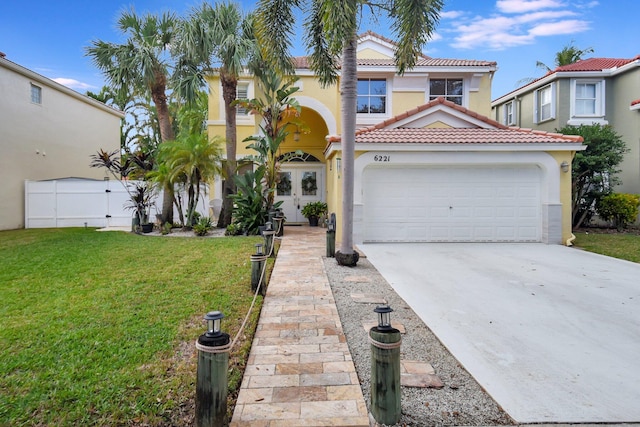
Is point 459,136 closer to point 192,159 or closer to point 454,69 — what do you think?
point 454,69

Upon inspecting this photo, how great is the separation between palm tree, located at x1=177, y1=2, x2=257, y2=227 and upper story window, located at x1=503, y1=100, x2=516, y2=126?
54.4ft

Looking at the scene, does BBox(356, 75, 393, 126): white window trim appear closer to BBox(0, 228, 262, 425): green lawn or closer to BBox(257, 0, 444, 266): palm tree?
BBox(257, 0, 444, 266): palm tree

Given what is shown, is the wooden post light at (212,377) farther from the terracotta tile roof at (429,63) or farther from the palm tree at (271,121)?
the terracotta tile roof at (429,63)

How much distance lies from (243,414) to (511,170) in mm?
11277

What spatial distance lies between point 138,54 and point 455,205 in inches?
468

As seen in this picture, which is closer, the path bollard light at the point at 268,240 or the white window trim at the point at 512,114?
the path bollard light at the point at 268,240

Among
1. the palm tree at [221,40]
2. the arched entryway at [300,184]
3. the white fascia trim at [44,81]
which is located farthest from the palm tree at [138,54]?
the arched entryway at [300,184]

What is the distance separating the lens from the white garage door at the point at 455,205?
11438mm

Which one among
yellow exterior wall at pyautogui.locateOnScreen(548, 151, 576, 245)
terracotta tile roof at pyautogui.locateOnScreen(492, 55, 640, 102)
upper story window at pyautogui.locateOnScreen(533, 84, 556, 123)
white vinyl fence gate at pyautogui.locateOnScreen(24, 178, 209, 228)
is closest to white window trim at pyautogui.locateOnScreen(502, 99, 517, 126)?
upper story window at pyautogui.locateOnScreen(533, 84, 556, 123)

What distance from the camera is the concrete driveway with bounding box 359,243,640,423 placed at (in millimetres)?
3094

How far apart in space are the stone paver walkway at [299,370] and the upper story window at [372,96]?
12.5 meters

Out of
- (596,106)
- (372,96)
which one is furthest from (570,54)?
(372,96)

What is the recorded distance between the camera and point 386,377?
275 centimetres

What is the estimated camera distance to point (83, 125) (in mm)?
19281
